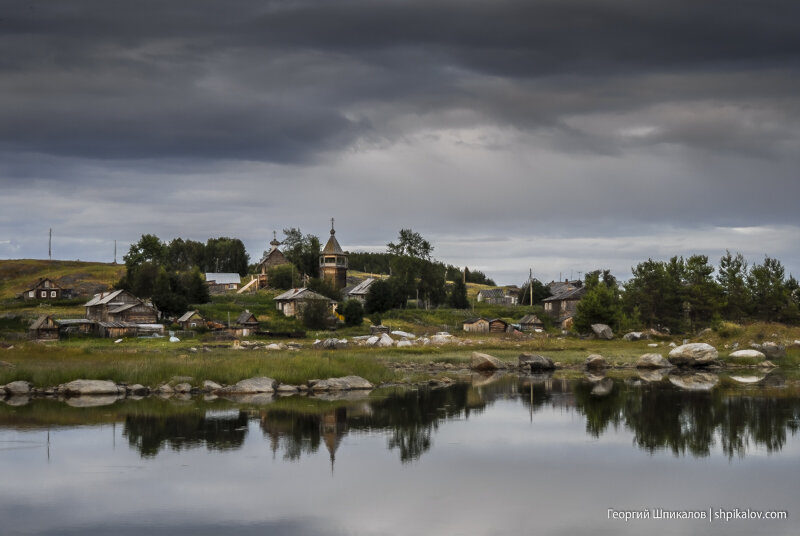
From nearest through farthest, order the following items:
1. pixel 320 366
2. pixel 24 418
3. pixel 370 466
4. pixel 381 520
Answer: pixel 381 520, pixel 370 466, pixel 24 418, pixel 320 366

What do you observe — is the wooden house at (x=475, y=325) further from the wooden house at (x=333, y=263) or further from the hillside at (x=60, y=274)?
the hillside at (x=60, y=274)

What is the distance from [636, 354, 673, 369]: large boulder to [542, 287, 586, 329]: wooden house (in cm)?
4999

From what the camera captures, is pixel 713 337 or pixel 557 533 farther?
pixel 713 337

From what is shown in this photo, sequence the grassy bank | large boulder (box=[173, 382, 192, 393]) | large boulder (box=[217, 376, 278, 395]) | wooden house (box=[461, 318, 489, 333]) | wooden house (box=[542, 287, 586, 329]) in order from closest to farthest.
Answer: large boulder (box=[173, 382, 192, 393]) → large boulder (box=[217, 376, 278, 395]) → the grassy bank → wooden house (box=[461, 318, 489, 333]) → wooden house (box=[542, 287, 586, 329])

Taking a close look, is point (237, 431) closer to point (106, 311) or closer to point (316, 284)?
point (106, 311)

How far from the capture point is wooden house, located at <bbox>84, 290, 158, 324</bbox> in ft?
300

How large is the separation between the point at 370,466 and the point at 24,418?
16.6 metres

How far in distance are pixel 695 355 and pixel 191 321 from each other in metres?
54.9

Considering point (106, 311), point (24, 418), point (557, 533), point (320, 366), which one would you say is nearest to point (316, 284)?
point (106, 311)

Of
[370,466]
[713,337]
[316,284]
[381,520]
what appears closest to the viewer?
[381,520]

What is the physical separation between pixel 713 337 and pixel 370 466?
5574 cm

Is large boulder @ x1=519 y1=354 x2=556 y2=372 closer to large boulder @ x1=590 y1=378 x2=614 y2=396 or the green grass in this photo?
large boulder @ x1=590 y1=378 x2=614 y2=396

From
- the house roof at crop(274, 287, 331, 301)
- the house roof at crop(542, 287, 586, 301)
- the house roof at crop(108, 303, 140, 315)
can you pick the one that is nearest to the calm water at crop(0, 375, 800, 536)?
the house roof at crop(108, 303, 140, 315)

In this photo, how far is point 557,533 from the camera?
18.0m
